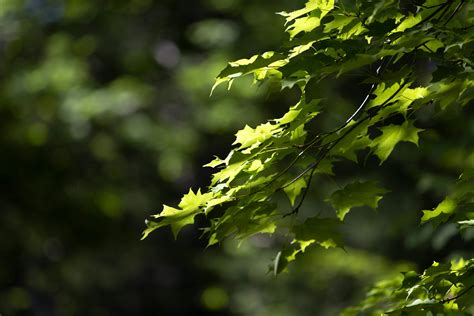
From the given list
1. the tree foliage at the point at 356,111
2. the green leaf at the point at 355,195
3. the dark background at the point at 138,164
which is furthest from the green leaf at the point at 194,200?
the dark background at the point at 138,164

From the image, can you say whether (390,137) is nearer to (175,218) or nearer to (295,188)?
(295,188)

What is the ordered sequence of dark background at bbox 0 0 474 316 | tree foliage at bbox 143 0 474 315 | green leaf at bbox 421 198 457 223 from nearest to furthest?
tree foliage at bbox 143 0 474 315 → green leaf at bbox 421 198 457 223 → dark background at bbox 0 0 474 316

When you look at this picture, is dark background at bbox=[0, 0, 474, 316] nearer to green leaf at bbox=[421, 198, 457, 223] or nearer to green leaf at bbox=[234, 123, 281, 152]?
green leaf at bbox=[421, 198, 457, 223]

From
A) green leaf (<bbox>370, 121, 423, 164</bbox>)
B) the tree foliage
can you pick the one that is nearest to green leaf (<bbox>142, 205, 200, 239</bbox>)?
the tree foliage

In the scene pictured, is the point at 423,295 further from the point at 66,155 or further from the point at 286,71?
the point at 66,155

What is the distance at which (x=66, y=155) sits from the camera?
10234 millimetres

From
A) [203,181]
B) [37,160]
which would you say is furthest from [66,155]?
[203,181]

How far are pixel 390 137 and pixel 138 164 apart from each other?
29.4 feet

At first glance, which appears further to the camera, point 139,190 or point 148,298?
point 148,298

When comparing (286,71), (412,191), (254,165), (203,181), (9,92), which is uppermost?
(9,92)

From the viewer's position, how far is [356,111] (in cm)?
191

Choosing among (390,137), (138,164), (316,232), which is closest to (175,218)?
(316,232)

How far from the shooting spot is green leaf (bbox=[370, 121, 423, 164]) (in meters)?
2.20

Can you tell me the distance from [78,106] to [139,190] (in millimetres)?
2133
